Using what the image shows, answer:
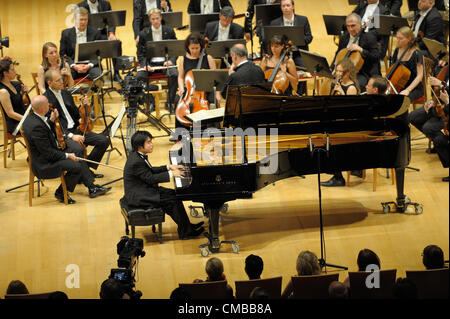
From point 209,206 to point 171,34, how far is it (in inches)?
178

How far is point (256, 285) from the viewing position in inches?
191

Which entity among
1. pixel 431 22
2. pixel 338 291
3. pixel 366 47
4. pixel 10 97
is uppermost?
pixel 431 22

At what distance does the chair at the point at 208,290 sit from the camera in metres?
4.82

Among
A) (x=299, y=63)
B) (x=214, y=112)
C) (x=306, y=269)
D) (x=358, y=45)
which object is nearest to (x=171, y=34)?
(x=299, y=63)

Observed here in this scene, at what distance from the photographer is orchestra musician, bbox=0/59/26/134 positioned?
8.08m

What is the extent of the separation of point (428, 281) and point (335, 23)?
5638mm

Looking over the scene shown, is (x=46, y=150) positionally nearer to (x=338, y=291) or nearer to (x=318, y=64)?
(x=318, y=64)

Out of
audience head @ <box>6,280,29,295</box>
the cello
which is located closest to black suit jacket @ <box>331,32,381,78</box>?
the cello

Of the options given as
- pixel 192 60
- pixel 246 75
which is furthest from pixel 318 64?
pixel 192 60

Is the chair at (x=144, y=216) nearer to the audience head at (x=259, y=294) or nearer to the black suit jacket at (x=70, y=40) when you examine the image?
the audience head at (x=259, y=294)

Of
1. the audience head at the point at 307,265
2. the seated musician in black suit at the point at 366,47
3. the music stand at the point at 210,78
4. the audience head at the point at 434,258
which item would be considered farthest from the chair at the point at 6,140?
the audience head at the point at 434,258

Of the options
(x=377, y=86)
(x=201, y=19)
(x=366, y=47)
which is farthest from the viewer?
(x=201, y=19)

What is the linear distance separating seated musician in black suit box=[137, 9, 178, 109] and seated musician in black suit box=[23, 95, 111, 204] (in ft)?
7.97

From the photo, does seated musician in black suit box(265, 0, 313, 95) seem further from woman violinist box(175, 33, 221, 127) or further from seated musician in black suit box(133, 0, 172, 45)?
seated musician in black suit box(133, 0, 172, 45)
